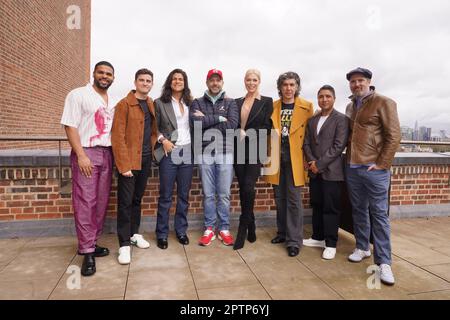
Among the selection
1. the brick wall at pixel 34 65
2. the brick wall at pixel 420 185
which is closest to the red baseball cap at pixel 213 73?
the brick wall at pixel 420 185

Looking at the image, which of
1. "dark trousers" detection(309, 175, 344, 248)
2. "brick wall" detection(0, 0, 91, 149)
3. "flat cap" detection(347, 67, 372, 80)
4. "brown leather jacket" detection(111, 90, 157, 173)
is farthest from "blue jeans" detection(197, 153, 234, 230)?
"brick wall" detection(0, 0, 91, 149)

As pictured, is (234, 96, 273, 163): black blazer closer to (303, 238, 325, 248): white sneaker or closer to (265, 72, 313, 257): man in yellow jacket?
(265, 72, 313, 257): man in yellow jacket

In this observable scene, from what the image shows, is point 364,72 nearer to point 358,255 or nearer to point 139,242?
point 358,255

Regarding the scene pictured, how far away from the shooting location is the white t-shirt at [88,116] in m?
2.87

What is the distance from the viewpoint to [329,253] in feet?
11.1

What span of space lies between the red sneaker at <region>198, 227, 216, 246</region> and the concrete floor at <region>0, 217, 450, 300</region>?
71 mm

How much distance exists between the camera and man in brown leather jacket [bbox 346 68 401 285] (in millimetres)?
2883

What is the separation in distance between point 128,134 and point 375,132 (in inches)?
97.7

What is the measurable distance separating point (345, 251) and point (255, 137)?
1702 mm

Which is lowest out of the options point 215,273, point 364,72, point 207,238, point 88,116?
point 215,273

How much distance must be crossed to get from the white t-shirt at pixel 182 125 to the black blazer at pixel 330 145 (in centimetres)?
139

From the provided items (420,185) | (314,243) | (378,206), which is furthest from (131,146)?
(420,185)

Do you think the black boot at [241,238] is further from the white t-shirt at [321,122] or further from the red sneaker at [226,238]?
the white t-shirt at [321,122]

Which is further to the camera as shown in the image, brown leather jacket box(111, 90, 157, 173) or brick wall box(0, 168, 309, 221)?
brick wall box(0, 168, 309, 221)
